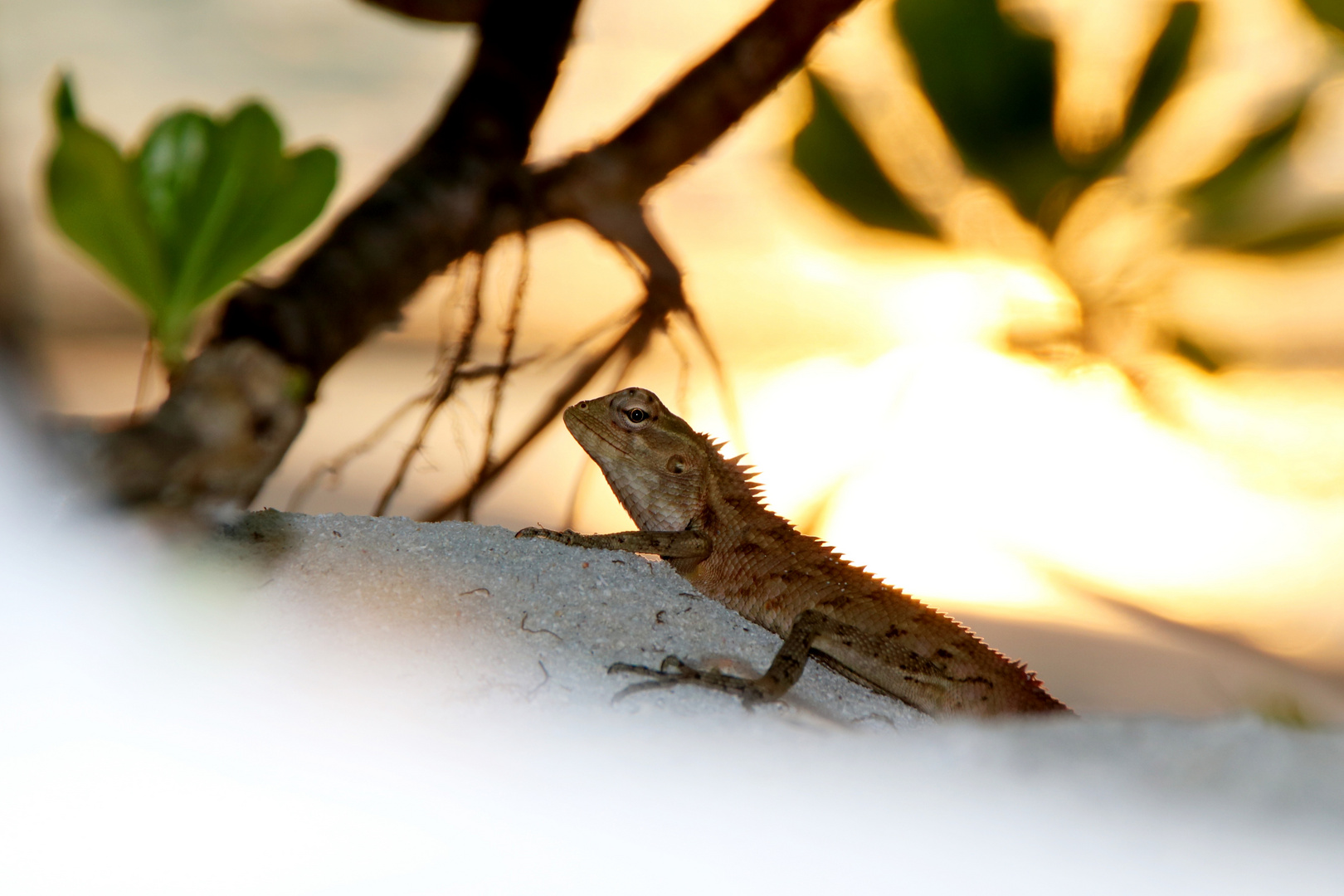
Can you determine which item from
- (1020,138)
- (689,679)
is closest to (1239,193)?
(1020,138)

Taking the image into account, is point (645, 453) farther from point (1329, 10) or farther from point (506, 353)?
point (1329, 10)

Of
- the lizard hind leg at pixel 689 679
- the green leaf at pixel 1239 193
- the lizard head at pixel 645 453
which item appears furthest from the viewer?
the green leaf at pixel 1239 193

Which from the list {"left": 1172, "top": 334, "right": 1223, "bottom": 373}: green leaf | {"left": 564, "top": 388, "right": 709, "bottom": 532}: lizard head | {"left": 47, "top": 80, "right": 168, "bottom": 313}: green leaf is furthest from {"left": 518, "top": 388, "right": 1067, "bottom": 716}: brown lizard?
{"left": 1172, "top": 334, "right": 1223, "bottom": 373}: green leaf

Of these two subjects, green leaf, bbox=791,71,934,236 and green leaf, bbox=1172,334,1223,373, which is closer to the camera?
green leaf, bbox=1172,334,1223,373

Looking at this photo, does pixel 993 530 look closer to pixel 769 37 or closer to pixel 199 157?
pixel 769 37

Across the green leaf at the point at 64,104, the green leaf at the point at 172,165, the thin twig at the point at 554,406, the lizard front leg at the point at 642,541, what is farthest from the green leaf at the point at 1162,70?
the green leaf at the point at 64,104

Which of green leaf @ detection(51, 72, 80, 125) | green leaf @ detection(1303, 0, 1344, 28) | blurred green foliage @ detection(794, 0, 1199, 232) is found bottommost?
green leaf @ detection(51, 72, 80, 125)

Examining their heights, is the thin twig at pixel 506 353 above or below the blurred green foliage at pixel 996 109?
below

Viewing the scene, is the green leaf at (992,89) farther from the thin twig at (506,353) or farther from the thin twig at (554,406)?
the thin twig at (506,353)

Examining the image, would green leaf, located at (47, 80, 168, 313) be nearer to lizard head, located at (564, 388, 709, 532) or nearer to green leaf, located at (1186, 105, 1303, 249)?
lizard head, located at (564, 388, 709, 532)
